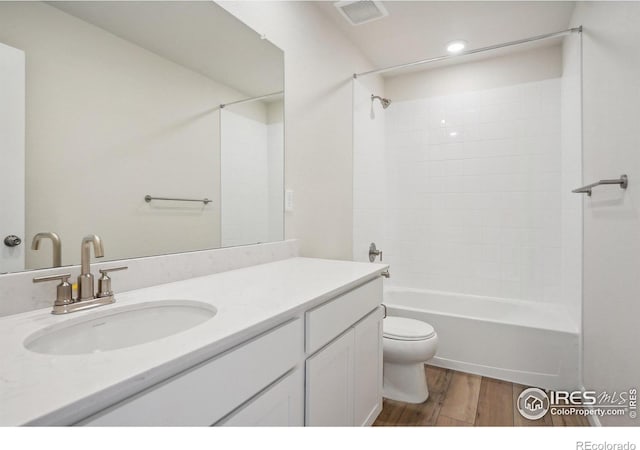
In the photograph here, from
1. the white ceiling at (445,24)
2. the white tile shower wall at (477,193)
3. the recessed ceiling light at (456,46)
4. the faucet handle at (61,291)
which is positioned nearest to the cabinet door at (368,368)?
the faucet handle at (61,291)

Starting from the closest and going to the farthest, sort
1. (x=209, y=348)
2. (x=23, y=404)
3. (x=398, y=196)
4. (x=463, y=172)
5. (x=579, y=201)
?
(x=23, y=404) → (x=209, y=348) → (x=579, y=201) → (x=463, y=172) → (x=398, y=196)

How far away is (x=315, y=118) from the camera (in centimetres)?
221

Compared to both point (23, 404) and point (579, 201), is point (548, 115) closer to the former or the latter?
point (579, 201)

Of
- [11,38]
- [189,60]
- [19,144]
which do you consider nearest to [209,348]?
[19,144]

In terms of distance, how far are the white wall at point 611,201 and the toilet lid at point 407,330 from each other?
0.83 m

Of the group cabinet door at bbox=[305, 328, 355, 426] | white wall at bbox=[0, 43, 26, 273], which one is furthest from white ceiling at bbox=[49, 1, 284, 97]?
cabinet door at bbox=[305, 328, 355, 426]

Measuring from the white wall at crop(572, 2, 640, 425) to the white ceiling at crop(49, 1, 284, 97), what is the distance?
153 cm

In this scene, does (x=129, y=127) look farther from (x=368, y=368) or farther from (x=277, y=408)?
(x=368, y=368)

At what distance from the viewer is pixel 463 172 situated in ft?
9.89

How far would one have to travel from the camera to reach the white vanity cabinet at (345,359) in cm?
111

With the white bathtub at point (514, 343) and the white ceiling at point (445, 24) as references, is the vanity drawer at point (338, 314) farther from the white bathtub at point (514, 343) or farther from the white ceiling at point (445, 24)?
the white ceiling at point (445, 24)

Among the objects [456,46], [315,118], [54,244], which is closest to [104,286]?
[54,244]

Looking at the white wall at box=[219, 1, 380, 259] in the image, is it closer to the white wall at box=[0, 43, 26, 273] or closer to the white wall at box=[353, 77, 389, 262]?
the white wall at box=[353, 77, 389, 262]

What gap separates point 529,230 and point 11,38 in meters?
3.20
